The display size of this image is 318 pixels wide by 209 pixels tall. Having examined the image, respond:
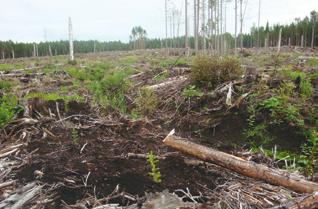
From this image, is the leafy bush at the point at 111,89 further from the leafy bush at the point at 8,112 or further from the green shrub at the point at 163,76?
the leafy bush at the point at 8,112

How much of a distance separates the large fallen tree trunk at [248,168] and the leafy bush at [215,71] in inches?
128

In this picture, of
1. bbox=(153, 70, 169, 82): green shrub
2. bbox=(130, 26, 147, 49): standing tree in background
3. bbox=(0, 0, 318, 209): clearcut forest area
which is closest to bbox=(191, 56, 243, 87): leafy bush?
bbox=(0, 0, 318, 209): clearcut forest area

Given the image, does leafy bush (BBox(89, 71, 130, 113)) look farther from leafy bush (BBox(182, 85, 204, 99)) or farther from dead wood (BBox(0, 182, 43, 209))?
dead wood (BBox(0, 182, 43, 209))

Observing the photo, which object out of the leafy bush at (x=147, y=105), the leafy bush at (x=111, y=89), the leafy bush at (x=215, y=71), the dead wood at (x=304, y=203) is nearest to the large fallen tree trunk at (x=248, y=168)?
the dead wood at (x=304, y=203)

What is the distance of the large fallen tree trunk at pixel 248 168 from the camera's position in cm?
293

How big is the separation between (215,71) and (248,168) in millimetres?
3891

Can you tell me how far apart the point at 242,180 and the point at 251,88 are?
10.5ft

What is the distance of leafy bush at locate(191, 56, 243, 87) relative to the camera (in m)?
6.84

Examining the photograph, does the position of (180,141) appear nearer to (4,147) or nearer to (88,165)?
(88,165)

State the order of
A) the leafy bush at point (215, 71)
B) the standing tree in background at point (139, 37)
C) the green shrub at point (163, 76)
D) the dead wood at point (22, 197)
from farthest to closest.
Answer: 1. the standing tree in background at point (139, 37)
2. the green shrub at point (163, 76)
3. the leafy bush at point (215, 71)
4. the dead wood at point (22, 197)

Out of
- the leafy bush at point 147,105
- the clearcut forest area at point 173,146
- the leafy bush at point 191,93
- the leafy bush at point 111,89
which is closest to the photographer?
the clearcut forest area at point 173,146

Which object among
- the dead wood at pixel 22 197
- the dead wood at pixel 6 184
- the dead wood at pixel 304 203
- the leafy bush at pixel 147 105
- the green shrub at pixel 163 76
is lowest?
the dead wood at pixel 22 197

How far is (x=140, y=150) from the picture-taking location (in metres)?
4.18

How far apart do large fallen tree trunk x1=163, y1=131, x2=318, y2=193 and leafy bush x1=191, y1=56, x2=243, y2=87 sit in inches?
128
